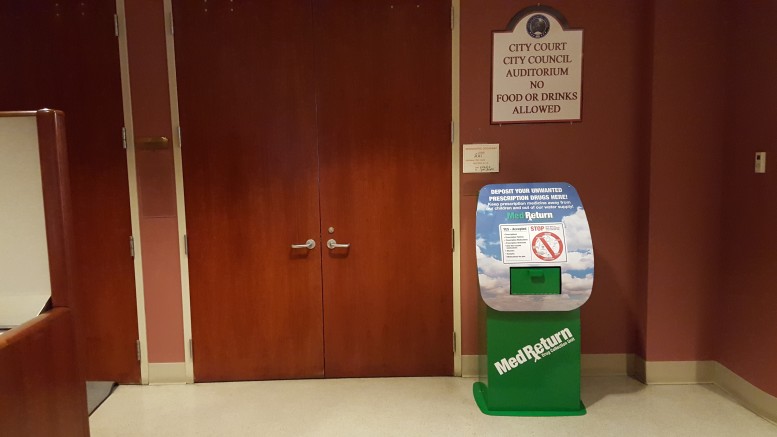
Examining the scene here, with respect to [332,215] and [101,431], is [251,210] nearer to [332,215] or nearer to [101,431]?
[332,215]

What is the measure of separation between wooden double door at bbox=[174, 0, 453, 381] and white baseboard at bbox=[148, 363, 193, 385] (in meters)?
0.16

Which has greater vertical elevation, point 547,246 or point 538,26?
point 538,26

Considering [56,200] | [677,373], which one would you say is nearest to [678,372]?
[677,373]

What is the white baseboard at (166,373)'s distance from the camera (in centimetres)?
311

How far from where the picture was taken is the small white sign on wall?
118 inches

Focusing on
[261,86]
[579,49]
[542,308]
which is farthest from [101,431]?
[579,49]

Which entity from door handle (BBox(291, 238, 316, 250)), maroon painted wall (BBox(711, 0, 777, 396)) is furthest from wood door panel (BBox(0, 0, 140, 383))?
maroon painted wall (BBox(711, 0, 777, 396))

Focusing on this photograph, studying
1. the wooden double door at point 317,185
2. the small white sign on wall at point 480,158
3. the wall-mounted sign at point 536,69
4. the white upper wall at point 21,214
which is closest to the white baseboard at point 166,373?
the wooden double door at point 317,185

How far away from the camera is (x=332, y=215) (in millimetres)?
3045

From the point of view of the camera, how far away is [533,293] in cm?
249

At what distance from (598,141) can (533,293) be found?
1.14 metres

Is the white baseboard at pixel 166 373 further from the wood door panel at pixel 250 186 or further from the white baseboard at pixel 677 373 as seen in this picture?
the white baseboard at pixel 677 373

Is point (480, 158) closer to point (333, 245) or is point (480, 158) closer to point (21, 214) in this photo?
point (333, 245)

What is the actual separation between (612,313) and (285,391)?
6.95 feet
